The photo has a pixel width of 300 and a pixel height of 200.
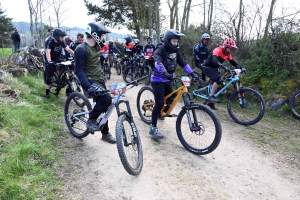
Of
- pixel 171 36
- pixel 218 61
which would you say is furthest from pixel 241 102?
pixel 171 36

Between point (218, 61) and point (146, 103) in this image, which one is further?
point (218, 61)

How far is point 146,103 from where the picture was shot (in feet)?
16.8

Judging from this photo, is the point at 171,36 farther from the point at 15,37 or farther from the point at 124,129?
the point at 15,37

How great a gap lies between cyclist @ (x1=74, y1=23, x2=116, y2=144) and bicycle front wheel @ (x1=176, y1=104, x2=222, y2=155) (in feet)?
4.59

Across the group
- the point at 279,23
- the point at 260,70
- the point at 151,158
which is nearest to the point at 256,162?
the point at 151,158

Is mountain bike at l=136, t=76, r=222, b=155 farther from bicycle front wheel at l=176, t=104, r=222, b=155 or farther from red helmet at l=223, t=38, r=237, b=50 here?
red helmet at l=223, t=38, r=237, b=50

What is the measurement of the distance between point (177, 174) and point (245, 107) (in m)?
3.02

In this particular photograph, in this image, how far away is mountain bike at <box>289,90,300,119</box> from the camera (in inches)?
220

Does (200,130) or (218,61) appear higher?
(218,61)

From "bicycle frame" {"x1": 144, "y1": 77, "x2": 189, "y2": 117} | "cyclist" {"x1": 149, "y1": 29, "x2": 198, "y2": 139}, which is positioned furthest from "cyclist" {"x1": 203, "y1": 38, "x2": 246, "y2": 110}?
"bicycle frame" {"x1": 144, "y1": 77, "x2": 189, "y2": 117}

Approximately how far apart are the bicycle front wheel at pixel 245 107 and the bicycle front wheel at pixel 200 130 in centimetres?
187

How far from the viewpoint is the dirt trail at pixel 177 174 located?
2800 millimetres

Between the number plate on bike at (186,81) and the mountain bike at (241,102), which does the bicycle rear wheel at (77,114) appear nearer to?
the number plate on bike at (186,81)

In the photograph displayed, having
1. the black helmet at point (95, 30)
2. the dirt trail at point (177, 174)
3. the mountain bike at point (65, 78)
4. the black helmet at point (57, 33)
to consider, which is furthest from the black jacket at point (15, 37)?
the black helmet at point (95, 30)
